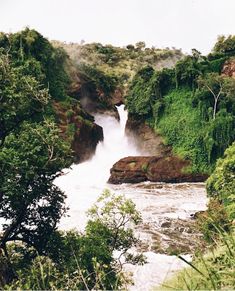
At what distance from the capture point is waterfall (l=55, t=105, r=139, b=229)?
19.7 metres

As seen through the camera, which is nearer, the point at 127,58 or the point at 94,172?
the point at 94,172

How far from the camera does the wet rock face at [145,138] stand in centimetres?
3284

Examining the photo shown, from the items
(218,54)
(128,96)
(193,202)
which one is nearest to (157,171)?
(193,202)

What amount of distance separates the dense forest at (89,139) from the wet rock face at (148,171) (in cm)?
172

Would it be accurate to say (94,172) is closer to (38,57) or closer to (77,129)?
(77,129)

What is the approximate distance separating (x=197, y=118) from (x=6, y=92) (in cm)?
2511

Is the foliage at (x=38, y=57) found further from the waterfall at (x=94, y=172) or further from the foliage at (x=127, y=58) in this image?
the foliage at (x=127, y=58)

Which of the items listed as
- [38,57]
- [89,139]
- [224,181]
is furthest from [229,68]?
[224,181]

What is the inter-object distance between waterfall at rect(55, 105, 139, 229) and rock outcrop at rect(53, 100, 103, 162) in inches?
31.4

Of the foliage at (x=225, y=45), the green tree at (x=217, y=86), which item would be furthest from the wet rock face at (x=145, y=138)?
the foliage at (x=225, y=45)

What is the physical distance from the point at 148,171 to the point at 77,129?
22.9ft

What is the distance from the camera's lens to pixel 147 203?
21.4 m

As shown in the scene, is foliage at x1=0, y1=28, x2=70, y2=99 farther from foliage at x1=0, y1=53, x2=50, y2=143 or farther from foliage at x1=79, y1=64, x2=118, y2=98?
foliage at x1=0, y1=53, x2=50, y2=143

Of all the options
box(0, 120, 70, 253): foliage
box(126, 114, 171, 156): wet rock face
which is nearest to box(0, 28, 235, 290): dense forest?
box(0, 120, 70, 253): foliage
